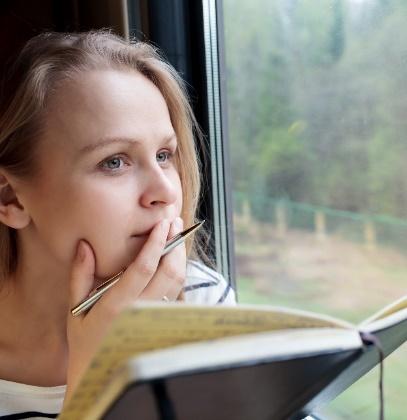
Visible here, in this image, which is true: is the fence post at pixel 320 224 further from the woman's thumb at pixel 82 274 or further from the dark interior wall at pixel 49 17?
the dark interior wall at pixel 49 17

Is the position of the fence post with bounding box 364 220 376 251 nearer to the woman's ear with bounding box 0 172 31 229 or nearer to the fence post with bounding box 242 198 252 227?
the fence post with bounding box 242 198 252 227

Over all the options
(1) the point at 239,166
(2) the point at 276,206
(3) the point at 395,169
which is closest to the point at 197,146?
(1) the point at 239,166

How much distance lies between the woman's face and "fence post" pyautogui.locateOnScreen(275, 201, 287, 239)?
1.08 feet

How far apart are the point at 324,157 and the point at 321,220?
0.12 m

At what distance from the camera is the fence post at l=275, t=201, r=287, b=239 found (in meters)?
1.12

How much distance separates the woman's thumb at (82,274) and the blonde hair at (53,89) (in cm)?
16

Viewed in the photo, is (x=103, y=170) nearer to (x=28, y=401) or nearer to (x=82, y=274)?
(x=82, y=274)

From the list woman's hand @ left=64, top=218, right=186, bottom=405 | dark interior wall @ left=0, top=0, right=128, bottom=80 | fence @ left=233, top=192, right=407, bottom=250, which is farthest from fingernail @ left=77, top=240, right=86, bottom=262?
dark interior wall @ left=0, top=0, right=128, bottom=80

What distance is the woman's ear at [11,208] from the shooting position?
2.96ft

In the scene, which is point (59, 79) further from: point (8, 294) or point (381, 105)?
point (381, 105)

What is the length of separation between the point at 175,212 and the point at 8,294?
14.0 inches

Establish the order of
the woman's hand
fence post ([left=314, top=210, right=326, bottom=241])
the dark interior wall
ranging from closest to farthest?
the woman's hand → fence post ([left=314, top=210, right=326, bottom=241]) → the dark interior wall

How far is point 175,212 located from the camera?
2.90 ft

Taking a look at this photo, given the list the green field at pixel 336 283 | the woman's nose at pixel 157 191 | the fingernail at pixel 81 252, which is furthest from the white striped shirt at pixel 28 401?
the green field at pixel 336 283
